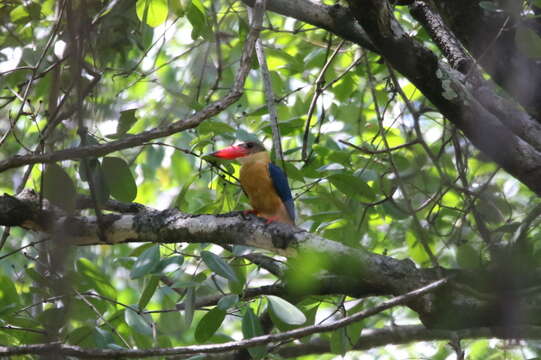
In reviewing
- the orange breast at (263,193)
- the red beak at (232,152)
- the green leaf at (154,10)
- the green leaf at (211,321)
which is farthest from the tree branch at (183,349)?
the red beak at (232,152)

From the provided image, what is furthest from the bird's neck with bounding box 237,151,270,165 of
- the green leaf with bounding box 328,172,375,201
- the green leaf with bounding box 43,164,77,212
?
the green leaf with bounding box 43,164,77,212

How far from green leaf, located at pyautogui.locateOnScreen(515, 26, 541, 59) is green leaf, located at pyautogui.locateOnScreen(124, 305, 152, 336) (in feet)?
6.56

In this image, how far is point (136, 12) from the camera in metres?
3.46

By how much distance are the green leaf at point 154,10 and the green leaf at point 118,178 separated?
0.81m

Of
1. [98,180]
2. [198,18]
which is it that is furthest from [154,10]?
[98,180]

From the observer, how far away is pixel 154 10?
333cm

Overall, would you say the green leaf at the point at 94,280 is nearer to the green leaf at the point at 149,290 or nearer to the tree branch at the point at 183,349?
the green leaf at the point at 149,290

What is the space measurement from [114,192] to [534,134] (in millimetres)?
2069

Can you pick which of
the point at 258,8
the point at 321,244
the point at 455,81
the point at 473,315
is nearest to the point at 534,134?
the point at 455,81

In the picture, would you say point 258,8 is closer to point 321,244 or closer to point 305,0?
point 305,0

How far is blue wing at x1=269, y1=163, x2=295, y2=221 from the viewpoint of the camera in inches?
162

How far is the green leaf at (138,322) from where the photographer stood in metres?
3.01

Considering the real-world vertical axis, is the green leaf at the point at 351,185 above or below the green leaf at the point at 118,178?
below

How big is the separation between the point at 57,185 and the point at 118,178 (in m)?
0.69
